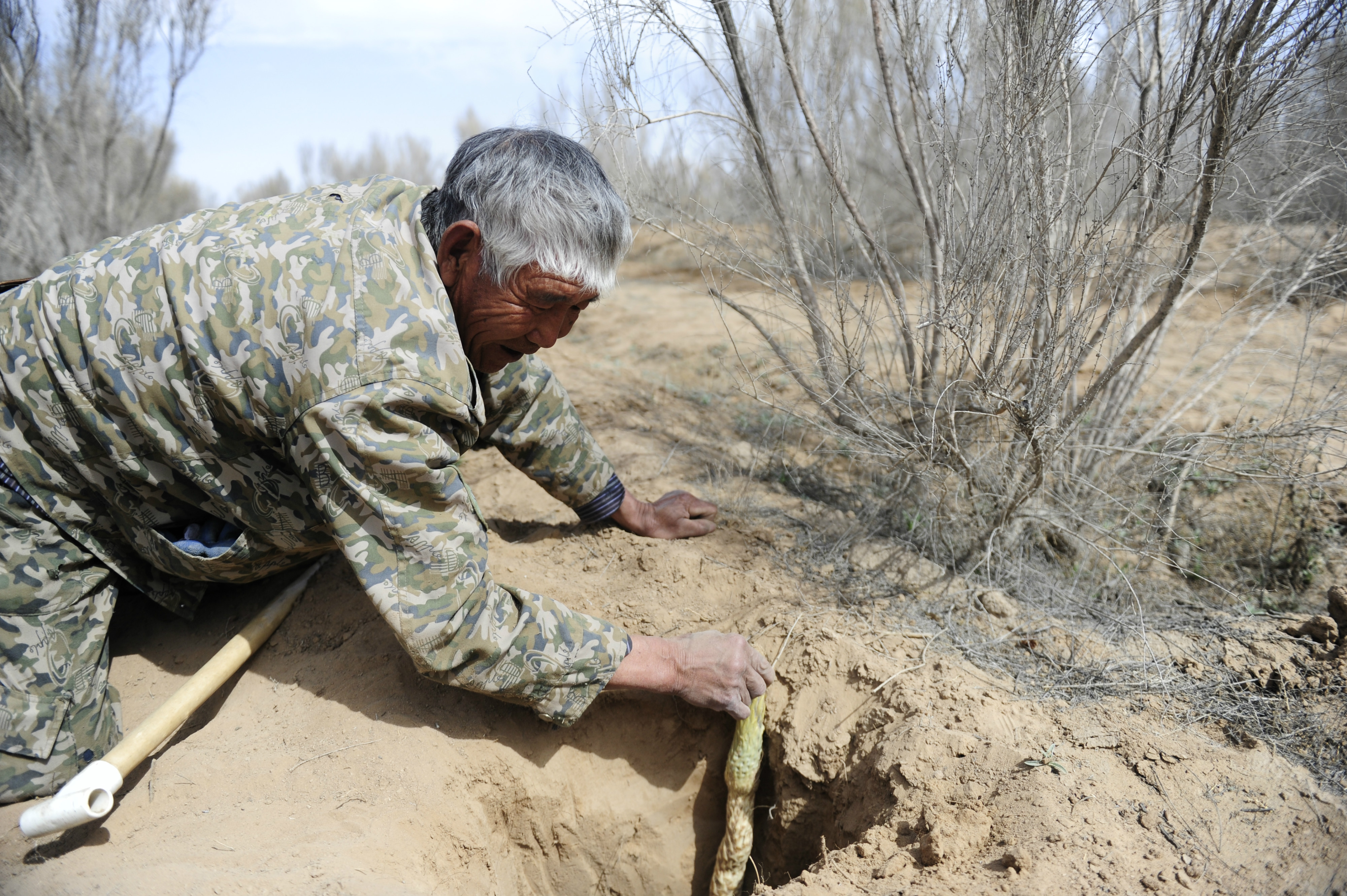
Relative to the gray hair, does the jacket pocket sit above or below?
below

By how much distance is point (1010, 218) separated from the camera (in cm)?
199

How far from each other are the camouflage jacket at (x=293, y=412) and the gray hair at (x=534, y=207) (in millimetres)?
125

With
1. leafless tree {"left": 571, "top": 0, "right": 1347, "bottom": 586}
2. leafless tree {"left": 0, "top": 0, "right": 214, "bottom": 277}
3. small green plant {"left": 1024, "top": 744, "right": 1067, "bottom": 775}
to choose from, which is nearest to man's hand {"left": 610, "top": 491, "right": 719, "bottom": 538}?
leafless tree {"left": 571, "top": 0, "right": 1347, "bottom": 586}

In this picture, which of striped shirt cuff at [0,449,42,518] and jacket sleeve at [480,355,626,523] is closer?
striped shirt cuff at [0,449,42,518]

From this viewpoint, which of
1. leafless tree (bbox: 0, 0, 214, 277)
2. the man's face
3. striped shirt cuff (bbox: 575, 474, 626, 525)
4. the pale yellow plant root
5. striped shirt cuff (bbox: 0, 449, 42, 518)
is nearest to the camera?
the man's face

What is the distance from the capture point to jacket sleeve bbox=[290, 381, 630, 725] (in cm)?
151

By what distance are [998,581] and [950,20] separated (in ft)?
5.24

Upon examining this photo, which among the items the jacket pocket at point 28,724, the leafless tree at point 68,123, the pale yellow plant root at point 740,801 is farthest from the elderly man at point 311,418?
the leafless tree at point 68,123

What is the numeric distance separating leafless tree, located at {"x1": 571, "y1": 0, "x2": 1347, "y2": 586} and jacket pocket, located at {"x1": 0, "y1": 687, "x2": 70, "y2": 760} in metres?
1.86

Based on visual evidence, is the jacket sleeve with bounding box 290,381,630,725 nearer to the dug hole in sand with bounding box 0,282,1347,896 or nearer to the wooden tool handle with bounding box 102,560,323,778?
the dug hole in sand with bounding box 0,282,1347,896

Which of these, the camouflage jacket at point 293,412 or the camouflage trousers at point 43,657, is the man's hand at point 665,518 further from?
the camouflage trousers at point 43,657

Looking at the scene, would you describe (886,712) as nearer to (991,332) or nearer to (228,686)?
(991,332)

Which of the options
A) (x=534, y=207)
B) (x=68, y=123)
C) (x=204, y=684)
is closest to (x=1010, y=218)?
(x=534, y=207)

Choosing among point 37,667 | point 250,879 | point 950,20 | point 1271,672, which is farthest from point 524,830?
point 950,20
